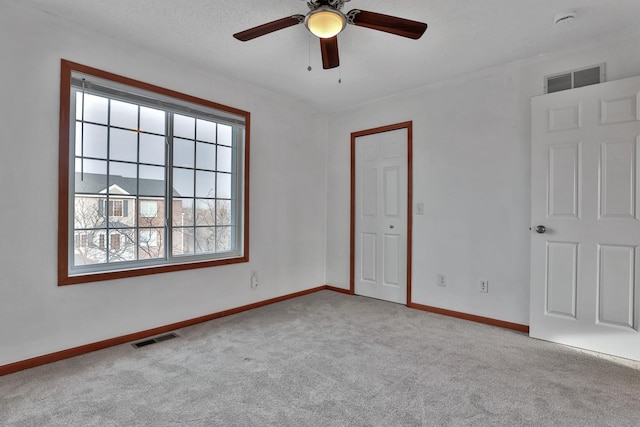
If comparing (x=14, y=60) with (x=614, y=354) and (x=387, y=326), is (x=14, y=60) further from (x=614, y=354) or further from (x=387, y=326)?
(x=614, y=354)

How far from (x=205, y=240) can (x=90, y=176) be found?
45.1 inches

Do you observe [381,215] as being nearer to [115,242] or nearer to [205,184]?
[205,184]

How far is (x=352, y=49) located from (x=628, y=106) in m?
2.11

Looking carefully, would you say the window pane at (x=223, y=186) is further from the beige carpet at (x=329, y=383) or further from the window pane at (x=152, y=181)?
the beige carpet at (x=329, y=383)

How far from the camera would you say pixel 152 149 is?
2986 mm

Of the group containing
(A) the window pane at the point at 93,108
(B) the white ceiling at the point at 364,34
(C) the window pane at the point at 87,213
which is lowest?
(C) the window pane at the point at 87,213

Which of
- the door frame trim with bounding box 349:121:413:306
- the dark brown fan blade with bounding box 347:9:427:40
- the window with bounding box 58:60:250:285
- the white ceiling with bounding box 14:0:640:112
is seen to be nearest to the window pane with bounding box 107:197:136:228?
the window with bounding box 58:60:250:285

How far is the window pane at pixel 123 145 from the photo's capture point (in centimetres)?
275

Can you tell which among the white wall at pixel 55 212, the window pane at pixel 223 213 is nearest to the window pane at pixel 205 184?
the window pane at pixel 223 213

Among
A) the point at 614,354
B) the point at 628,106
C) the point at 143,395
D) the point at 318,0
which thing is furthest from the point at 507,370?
the point at 318,0

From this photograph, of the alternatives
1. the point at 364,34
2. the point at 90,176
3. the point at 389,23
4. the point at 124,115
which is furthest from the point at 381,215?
the point at 90,176

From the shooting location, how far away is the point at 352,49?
2816 mm

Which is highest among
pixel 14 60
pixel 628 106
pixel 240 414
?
pixel 14 60

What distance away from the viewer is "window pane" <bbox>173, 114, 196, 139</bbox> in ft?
10.3
